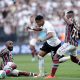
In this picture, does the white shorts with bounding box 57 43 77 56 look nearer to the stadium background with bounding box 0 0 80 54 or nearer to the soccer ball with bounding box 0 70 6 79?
the soccer ball with bounding box 0 70 6 79

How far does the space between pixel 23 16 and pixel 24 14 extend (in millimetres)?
150

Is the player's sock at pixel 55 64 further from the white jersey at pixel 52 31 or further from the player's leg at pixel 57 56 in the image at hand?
the white jersey at pixel 52 31

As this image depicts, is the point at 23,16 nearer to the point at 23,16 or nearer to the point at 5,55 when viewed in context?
the point at 23,16

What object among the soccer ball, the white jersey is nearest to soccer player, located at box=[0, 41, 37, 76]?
the soccer ball

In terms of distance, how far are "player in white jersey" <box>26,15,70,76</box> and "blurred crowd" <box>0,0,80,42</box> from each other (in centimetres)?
1489

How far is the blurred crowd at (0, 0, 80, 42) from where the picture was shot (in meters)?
32.8

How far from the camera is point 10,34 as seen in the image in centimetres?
3275

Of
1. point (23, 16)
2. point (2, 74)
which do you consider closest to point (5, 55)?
point (2, 74)

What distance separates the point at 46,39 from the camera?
15766mm

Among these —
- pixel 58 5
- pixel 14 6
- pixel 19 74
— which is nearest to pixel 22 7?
pixel 14 6

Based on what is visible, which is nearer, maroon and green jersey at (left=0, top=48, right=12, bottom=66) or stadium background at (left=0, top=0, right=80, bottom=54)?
maroon and green jersey at (left=0, top=48, right=12, bottom=66)

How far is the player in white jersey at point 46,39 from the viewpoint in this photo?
52.2ft

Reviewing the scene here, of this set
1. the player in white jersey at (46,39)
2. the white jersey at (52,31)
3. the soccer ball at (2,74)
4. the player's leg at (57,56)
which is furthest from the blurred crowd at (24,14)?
the soccer ball at (2,74)

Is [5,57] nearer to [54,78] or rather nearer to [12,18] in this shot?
[54,78]
